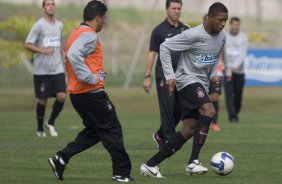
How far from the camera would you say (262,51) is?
33.3 m

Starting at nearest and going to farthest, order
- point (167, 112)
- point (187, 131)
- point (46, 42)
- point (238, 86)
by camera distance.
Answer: point (187, 131) → point (167, 112) → point (46, 42) → point (238, 86)

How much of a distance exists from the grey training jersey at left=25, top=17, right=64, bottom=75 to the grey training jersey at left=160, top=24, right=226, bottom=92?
6342mm

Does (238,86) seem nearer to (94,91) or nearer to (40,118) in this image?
(40,118)

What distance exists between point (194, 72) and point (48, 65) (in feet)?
22.1

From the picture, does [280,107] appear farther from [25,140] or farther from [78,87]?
[78,87]

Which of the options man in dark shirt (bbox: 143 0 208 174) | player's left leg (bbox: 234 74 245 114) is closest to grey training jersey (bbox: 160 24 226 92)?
man in dark shirt (bbox: 143 0 208 174)

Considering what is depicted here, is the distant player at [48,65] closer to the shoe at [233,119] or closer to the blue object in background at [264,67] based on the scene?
the shoe at [233,119]

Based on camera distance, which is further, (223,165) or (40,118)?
(40,118)

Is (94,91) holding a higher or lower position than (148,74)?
higher

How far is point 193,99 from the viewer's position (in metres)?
11.7

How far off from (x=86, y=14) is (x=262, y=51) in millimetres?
22969

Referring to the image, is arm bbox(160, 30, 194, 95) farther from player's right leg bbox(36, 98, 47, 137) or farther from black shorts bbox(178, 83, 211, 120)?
player's right leg bbox(36, 98, 47, 137)

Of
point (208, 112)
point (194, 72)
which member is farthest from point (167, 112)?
point (208, 112)

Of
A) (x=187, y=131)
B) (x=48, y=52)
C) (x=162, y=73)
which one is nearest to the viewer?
(x=187, y=131)
